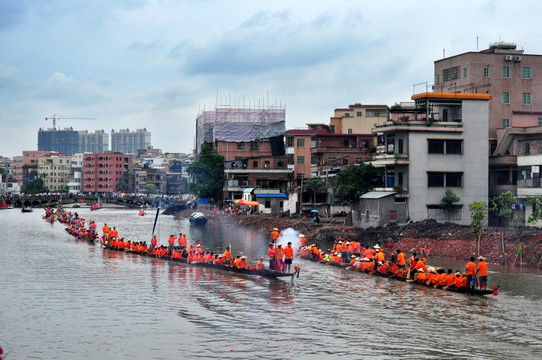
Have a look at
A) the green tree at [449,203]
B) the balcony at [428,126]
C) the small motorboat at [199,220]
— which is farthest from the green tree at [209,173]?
the green tree at [449,203]

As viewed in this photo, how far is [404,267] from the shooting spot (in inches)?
1567

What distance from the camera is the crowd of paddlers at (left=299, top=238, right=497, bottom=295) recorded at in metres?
34.3

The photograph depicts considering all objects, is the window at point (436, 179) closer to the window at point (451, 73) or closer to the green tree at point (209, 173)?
the window at point (451, 73)

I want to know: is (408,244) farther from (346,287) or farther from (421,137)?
(346,287)

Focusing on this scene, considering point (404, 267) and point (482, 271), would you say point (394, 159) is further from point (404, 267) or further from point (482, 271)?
point (482, 271)

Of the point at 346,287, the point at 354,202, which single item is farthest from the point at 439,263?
the point at 354,202

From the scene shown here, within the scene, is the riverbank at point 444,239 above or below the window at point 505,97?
below

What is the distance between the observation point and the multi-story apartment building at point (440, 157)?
198 feet

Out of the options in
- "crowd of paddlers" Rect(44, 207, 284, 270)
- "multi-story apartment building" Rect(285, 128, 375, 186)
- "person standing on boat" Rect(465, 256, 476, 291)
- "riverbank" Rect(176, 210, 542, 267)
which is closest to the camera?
"person standing on boat" Rect(465, 256, 476, 291)

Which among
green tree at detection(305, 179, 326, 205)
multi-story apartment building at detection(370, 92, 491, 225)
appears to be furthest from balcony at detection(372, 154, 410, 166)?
green tree at detection(305, 179, 326, 205)

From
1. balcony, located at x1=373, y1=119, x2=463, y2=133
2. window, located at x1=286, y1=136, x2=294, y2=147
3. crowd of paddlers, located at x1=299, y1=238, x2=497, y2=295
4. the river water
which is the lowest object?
the river water

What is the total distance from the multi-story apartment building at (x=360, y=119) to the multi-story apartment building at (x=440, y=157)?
1901 inches

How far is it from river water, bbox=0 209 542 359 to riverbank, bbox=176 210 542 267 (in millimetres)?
2970

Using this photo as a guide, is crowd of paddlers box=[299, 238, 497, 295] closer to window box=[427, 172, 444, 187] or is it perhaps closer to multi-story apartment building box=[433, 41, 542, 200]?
window box=[427, 172, 444, 187]
